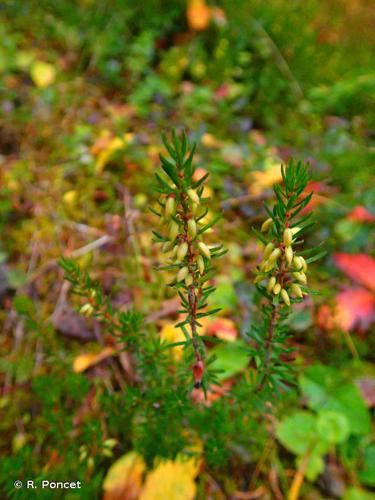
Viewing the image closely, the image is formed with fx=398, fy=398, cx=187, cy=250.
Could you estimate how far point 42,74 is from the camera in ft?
9.79

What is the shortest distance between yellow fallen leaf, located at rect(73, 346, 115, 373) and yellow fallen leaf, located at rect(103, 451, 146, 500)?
1.43ft

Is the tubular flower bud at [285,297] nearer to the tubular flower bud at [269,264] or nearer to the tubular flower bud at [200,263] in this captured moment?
the tubular flower bud at [269,264]

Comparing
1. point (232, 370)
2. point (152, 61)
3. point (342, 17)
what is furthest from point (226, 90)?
point (232, 370)

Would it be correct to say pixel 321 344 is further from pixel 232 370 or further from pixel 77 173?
pixel 77 173

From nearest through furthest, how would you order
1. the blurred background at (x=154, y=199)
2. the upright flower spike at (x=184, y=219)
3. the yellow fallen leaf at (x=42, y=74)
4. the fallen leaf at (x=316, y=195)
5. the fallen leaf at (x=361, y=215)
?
the upright flower spike at (x=184, y=219) → the blurred background at (x=154, y=199) → the fallen leaf at (x=361, y=215) → the fallen leaf at (x=316, y=195) → the yellow fallen leaf at (x=42, y=74)

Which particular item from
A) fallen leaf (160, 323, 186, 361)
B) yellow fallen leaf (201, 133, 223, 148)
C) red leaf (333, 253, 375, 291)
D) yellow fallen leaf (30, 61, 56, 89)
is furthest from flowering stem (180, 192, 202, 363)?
yellow fallen leaf (30, 61, 56, 89)

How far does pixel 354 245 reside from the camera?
2266mm

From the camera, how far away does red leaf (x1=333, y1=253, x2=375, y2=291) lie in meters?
2.11

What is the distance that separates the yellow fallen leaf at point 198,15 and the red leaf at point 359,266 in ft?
7.38

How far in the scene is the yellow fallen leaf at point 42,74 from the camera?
117 inches

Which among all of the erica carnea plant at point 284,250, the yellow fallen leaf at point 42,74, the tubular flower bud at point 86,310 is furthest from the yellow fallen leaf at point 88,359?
the yellow fallen leaf at point 42,74

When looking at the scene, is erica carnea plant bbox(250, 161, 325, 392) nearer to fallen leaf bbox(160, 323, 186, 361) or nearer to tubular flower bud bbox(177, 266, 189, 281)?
tubular flower bud bbox(177, 266, 189, 281)

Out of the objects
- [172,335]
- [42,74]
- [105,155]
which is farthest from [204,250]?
[42,74]

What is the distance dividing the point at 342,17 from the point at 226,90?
1987 millimetres
